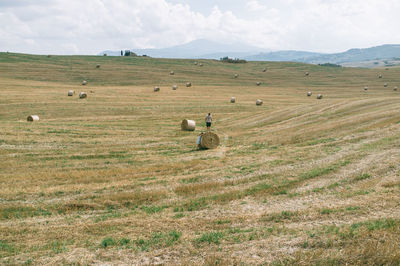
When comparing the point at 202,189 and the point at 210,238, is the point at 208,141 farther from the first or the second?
the point at 210,238

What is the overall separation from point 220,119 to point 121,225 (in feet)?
96.9

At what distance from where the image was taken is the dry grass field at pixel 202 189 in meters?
9.05

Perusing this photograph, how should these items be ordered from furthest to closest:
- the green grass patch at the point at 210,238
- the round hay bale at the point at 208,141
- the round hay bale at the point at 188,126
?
the round hay bale at the point at 188,126, the round hay bale at the point at 208,141, the green grass patch at the point at 210,238

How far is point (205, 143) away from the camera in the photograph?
23969 millimetres

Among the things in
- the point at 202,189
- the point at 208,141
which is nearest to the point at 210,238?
the point at 202,189

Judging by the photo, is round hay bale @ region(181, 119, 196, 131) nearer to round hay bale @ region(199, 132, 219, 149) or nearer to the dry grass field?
the dry grass field

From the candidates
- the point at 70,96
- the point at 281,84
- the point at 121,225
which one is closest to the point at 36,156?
the point at 121,225

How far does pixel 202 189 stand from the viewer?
15.1m

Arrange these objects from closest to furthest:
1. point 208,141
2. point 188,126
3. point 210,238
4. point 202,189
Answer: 1. point 210,238
2. point 202,189
3. point 208,141
4. point 188,126

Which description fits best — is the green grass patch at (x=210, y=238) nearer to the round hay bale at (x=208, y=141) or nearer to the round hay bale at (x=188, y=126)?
the round hay bale at (x=208, y=141)

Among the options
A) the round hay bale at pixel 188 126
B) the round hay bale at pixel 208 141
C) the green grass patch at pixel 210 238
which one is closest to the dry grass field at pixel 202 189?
the green grass patch at pixel 210 238

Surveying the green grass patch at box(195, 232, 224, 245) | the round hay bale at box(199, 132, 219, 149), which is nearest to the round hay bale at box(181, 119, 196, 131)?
the round hay bale at box(199, 132, 219, 149)

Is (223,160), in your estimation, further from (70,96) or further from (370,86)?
(370,86)

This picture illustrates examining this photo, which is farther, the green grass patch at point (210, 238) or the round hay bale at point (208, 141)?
the round hay bale at point (208, 141)
